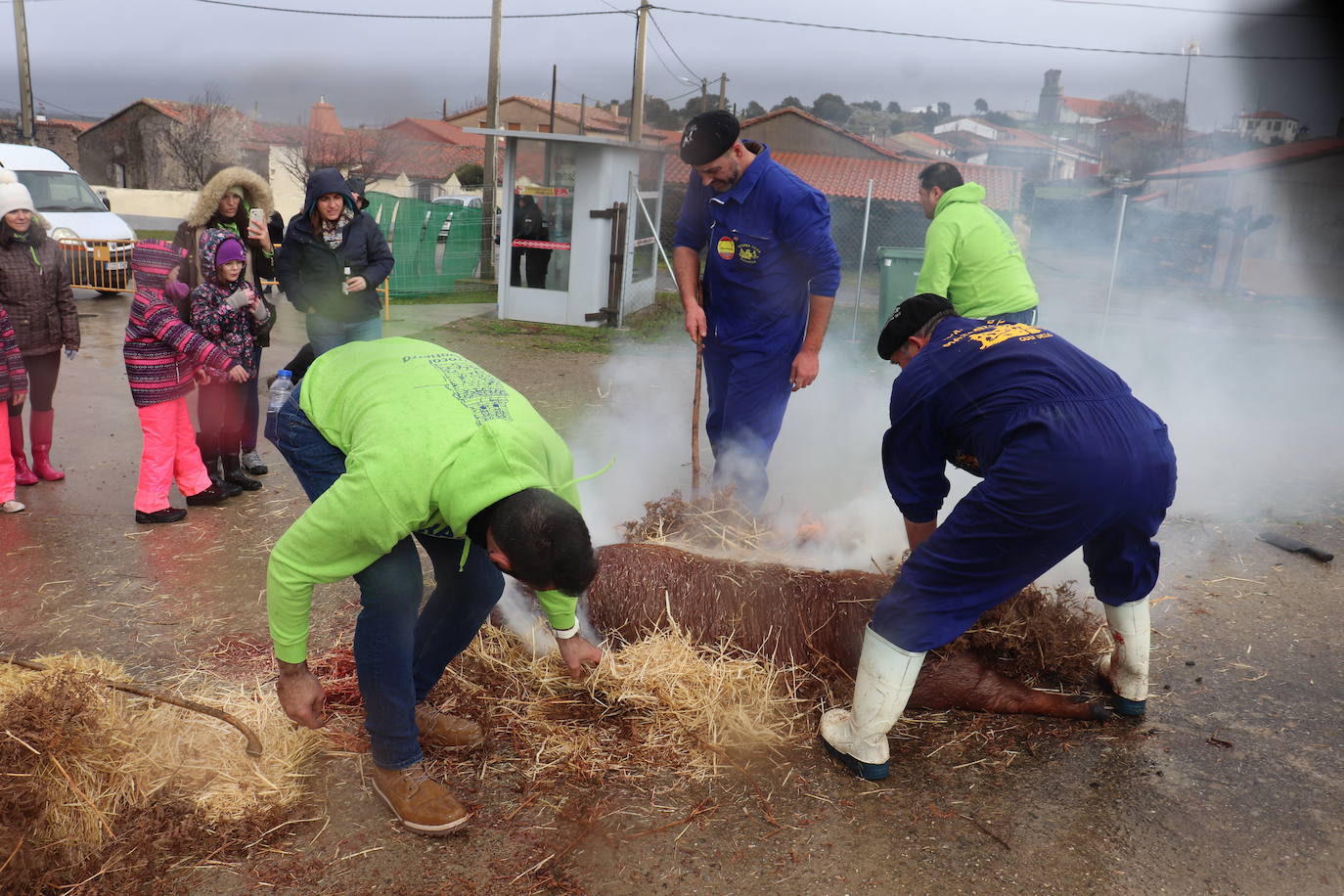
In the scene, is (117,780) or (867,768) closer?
(117,780)

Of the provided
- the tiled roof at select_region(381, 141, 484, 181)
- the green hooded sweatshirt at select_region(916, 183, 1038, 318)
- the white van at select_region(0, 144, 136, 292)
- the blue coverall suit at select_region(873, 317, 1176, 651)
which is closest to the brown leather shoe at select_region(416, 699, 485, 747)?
the blue coverall suit at select_region(873, 317, 1176, 651)

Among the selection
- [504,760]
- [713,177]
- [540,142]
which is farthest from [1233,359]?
[504,760]

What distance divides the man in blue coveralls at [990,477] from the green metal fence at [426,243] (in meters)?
13.6

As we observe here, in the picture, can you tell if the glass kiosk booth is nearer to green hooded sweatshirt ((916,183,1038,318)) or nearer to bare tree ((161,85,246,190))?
green hooded sweatshirt ((916,183,1038,318))

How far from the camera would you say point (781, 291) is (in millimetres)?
4738

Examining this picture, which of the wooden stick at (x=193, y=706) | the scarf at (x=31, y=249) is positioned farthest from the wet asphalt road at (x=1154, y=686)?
the scarf at (x=31, y=249)

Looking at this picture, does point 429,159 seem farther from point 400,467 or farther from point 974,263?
point 400,467

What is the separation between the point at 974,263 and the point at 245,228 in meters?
4.13

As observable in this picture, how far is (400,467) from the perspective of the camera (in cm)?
222

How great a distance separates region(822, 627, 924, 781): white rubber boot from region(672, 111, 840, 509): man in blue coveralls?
5.65 ft

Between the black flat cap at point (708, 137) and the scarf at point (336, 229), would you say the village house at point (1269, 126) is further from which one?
the scarf at point (336, 229)

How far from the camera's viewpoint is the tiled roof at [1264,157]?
2245 cm

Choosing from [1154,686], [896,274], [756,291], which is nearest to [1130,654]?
[1154,686]

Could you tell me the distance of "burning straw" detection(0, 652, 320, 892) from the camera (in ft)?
8.23
